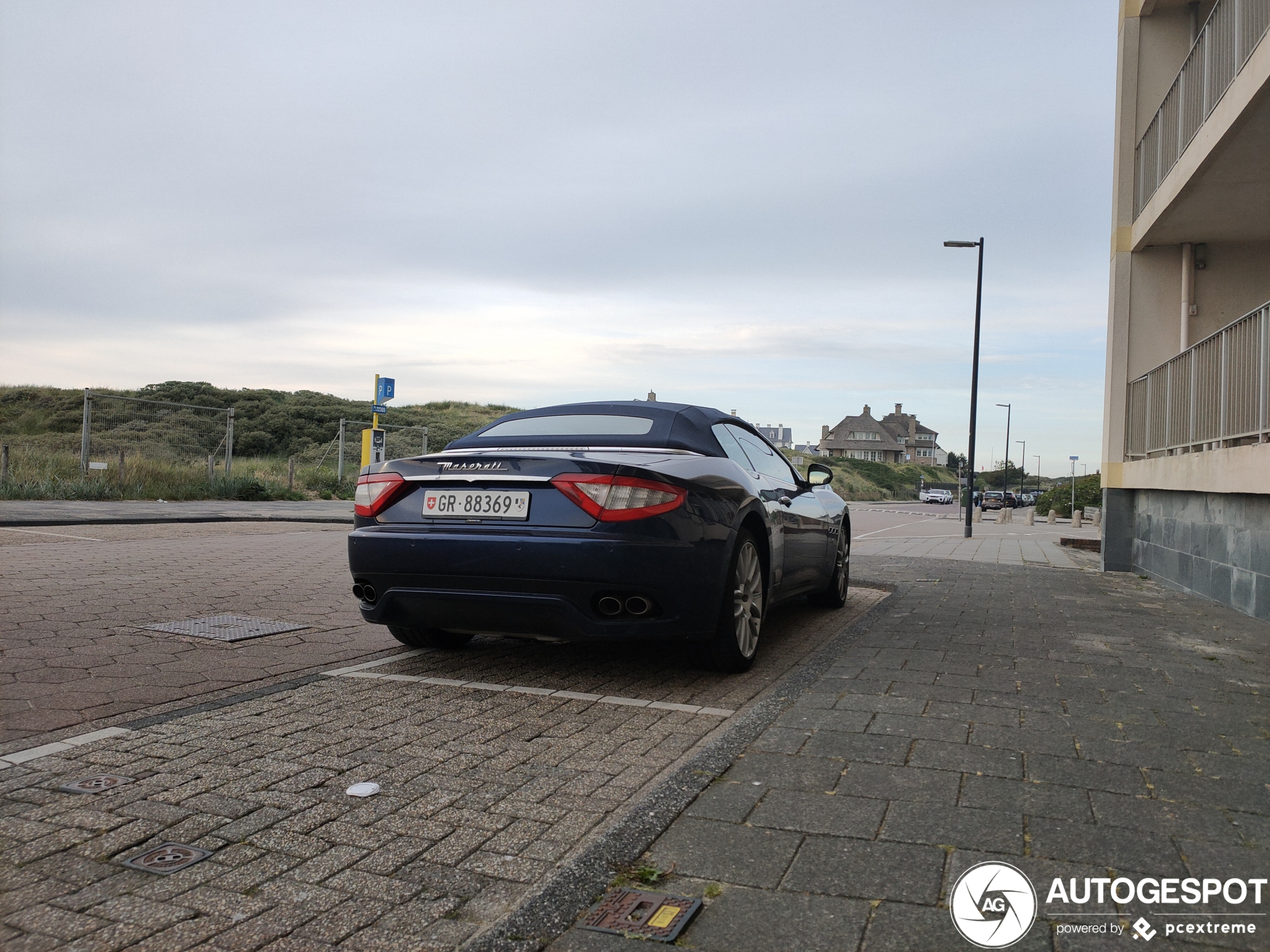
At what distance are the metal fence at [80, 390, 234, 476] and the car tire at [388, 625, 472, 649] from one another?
1934cm

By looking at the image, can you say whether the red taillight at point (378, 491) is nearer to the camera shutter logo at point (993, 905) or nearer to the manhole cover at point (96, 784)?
the manhole cover at point (96, 784)

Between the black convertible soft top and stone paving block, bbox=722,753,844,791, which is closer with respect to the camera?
stone paving block, bbox=722,753,844,791

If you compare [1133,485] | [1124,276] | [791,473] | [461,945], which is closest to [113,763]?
[461,945]

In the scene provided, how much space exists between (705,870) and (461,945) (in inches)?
26.4

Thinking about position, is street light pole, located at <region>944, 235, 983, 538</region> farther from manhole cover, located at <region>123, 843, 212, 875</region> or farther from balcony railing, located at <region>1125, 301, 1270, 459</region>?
manhole cover, located at <region>123, 843, 212, 875</region>

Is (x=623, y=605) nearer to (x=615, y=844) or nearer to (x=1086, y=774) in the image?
(x=615, y=844)

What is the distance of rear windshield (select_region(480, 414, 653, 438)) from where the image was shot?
5422 millimetres

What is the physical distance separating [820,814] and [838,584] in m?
5.01

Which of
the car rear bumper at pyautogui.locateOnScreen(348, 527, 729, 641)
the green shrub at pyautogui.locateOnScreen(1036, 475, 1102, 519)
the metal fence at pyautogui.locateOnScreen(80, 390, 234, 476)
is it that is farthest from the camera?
the green shrub at pyautogui.locateOnScreen(1036, 475, 1102, 519)

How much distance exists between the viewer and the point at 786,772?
3.31 m

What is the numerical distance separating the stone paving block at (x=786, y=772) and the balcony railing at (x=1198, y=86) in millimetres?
7696

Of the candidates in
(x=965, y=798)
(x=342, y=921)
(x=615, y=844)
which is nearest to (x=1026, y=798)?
(x=965, y=798)

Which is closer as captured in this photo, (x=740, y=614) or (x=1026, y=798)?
(x=1026, y=798)

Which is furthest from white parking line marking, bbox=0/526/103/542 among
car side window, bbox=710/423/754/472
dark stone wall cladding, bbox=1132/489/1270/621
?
dark stone wall cladding, bbox=1132/489/1270/621
